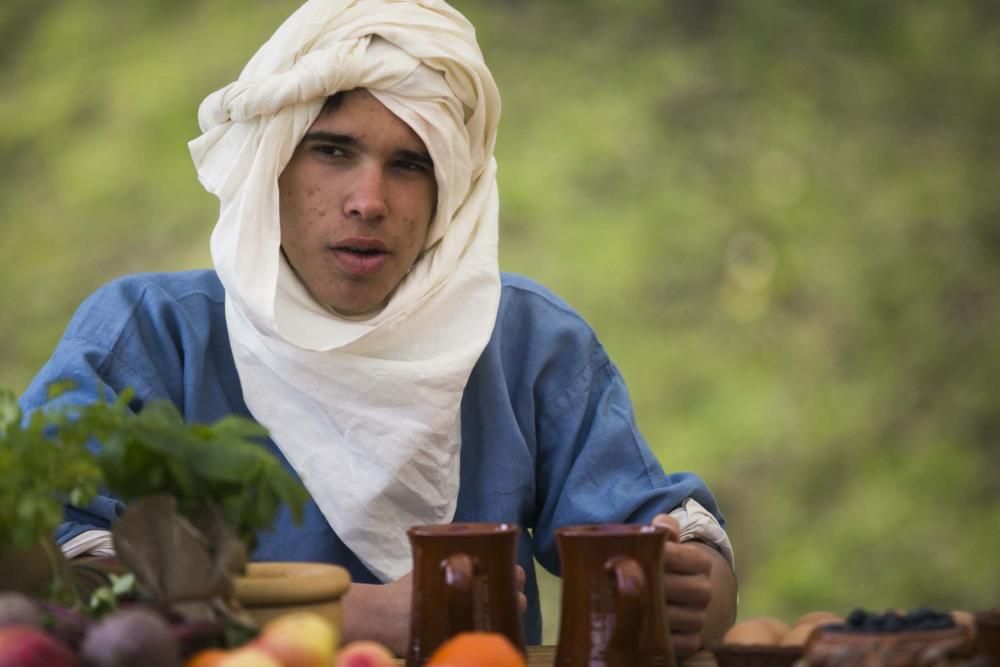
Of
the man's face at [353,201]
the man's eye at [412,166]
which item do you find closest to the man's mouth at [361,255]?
the man's face at [353,201]

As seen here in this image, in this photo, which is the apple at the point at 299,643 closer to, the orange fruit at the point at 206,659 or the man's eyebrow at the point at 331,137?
the orange fruit at the point at 206,659

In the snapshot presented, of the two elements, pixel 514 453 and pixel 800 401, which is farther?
pixel 800 401

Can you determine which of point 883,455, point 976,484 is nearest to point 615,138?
point 883,455

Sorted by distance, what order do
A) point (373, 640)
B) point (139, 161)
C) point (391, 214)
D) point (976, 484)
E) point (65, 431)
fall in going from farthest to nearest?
1. point (976, 484)
2. point (139, 161)
3. point (391, 214)
4. point (373, 640)
5. point (65, 431)

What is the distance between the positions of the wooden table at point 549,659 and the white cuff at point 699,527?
0.85 feet

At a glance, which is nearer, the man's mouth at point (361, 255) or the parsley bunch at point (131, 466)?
the parsley bunch at point (131, 466)

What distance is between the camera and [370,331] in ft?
6.63

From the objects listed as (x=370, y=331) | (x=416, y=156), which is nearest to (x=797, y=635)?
(x=370, y=331)

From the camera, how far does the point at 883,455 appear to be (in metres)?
4.96

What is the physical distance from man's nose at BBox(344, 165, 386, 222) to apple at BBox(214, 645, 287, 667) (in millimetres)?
1146

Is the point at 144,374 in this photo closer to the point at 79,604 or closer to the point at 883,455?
the point at 79,604

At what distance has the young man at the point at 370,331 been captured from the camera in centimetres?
195

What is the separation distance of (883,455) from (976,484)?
387 mm

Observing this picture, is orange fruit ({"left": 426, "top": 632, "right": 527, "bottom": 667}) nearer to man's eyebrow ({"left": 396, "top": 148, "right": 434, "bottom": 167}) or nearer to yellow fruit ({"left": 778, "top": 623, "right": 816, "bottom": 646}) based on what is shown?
yellow fruit ({"left": 778, "top": 623, "right": 816, "bottom": 646})
